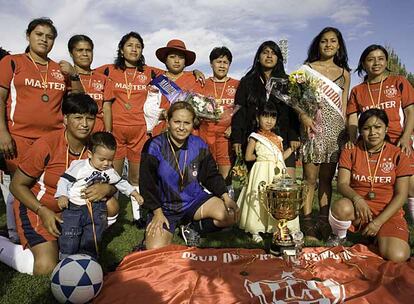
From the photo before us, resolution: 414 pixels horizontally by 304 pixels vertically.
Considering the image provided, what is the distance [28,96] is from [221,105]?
268cm

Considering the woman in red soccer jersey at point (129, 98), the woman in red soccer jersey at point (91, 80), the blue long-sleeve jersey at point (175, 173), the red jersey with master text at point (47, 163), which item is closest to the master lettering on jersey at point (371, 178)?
the blue long-sleeve jersey at point (175, 173)

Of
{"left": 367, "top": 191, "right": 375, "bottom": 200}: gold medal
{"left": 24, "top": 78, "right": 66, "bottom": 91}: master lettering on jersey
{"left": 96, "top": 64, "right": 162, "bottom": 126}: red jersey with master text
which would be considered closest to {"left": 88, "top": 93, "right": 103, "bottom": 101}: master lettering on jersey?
{"left": 96, "top": 64, "right": 162, "bottom": 126}: red jersey with master text

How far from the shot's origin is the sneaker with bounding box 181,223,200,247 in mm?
4651

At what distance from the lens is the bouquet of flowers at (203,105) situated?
18.1ft

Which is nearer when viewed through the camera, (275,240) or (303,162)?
(275,240)

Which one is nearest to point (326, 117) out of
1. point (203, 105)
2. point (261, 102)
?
point (261, 102)

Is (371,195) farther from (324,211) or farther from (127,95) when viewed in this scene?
(127,95)

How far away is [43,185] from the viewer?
4.09 meters

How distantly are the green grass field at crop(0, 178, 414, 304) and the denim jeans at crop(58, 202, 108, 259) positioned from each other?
1.06 feet

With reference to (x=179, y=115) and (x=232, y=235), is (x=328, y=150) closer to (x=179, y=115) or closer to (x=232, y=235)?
(x=232, y=235)

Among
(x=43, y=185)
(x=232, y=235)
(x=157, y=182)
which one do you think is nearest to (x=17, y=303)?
(x=43, y=185)

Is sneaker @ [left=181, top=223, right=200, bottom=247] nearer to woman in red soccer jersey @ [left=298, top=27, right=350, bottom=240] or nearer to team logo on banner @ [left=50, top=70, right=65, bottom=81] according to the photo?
woman in red soccer jersey @ [left=298, top=27, right=350, bottom=240]

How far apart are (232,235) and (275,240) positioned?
1.34 m

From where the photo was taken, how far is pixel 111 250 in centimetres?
465
